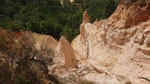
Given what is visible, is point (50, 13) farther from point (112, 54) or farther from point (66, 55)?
point (112, 54)

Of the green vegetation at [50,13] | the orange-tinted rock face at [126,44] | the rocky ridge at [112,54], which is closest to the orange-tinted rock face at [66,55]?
the rocky ridge at [112,54]

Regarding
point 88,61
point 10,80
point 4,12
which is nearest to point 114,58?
point 88,61

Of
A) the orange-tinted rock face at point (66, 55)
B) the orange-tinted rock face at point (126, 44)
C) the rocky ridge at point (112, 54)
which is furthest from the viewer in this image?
the orange-tinted rock face at point (66, 55)

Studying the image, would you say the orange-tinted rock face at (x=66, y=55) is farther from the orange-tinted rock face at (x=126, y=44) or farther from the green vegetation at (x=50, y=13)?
the green vegetation at (x=50, y=13)

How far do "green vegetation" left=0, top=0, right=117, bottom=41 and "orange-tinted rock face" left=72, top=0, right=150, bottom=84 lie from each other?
9.72 m

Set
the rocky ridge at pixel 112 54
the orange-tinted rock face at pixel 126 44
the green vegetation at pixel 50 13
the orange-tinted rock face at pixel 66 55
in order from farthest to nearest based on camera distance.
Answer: the green vegetation at pixel 50 13, the orange-tinted rock face at pixel 66 55, the rocky ridge at pixel 112 54, the orange-tinted rock face at pixel 126 44

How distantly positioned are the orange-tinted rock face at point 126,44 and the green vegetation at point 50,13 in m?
9.72

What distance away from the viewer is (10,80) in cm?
793

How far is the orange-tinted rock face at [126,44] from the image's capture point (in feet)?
20.5

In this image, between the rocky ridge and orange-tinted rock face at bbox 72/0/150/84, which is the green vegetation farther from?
orange-tinted rock face at bbox 72/0/150/84

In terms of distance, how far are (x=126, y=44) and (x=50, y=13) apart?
78.4ft

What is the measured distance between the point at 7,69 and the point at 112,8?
52.5 ft

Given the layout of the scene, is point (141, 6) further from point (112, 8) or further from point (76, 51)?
point (112, 8)

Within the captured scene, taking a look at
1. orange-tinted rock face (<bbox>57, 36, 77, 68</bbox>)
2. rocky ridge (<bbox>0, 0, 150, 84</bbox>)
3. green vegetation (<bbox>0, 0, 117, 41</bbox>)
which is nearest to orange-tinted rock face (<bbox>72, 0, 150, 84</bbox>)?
rocky ridge (<bbox>0, 0, 150, 84</bbox>)
